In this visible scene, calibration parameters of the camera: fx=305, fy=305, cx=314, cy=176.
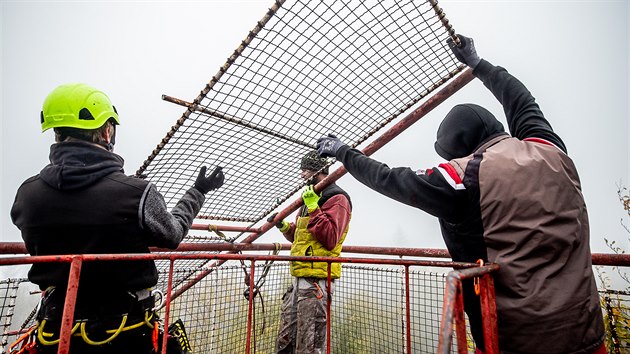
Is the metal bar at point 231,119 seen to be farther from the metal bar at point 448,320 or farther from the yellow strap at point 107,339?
the metal bar at point 448,320

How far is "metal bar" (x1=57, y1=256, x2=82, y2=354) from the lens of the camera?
4.18 feet

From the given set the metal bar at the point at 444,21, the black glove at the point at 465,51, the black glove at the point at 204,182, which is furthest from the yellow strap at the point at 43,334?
the black glove at the point at 465,51

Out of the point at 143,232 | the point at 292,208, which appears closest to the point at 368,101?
the point at 292,208

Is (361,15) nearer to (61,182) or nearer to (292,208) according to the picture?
(61,182)

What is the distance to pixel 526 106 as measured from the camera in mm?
2049

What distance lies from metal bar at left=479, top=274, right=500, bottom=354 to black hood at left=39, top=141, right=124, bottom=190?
1.98 meters

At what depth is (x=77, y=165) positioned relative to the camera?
1.66m

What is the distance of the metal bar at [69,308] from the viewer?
1274 mm

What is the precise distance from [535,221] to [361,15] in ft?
5.26

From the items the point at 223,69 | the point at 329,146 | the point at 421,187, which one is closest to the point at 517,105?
the point at 421,187

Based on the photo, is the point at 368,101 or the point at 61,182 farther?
the point at 368,101

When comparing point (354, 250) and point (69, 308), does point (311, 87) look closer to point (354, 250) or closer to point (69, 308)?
point (69, 308)

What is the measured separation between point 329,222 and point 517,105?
2.00 m

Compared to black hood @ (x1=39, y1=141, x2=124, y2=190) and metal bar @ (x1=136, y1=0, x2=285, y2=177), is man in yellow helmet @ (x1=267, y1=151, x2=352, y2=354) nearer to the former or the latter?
metal bar @ (x1=136, y1=0, x2=285, y2=177)
